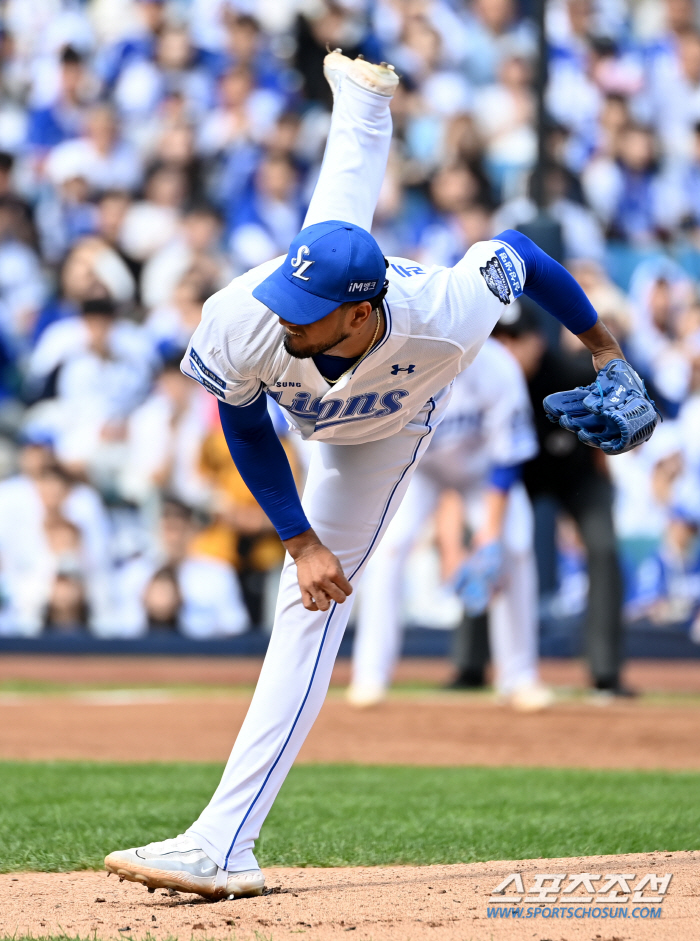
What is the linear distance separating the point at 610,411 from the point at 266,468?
836 mm

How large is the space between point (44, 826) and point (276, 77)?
1000cm

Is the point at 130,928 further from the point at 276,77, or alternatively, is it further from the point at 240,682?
the point at 276,77

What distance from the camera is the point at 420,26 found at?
13070mm

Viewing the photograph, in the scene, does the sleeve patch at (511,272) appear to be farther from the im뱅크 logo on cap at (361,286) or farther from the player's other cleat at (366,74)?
the player's other cleat at (366,74)

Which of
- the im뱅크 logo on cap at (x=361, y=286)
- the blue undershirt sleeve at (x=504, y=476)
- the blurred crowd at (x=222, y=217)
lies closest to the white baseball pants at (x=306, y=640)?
the im뱅크 logo on cap at (x=361, y=286)

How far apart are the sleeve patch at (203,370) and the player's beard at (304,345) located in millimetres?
214

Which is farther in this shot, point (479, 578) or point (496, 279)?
point (479, 578)

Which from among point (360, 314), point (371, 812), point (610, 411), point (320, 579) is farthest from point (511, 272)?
point (371, 812)

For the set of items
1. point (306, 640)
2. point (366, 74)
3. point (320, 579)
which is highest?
point (366, 74)

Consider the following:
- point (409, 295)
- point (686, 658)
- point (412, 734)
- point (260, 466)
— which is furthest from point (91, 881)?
point (686, 658)

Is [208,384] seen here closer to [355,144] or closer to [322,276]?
[322,276]

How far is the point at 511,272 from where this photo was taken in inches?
126

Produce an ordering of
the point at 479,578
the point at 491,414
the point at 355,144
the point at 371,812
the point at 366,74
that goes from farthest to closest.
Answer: the point at 491,414 < the point at 479,578 < the point at 371,812 < the point at 366,74 < the point at 355,144

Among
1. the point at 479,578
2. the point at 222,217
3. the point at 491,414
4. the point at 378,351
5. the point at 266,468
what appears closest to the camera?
the point at 378,351
